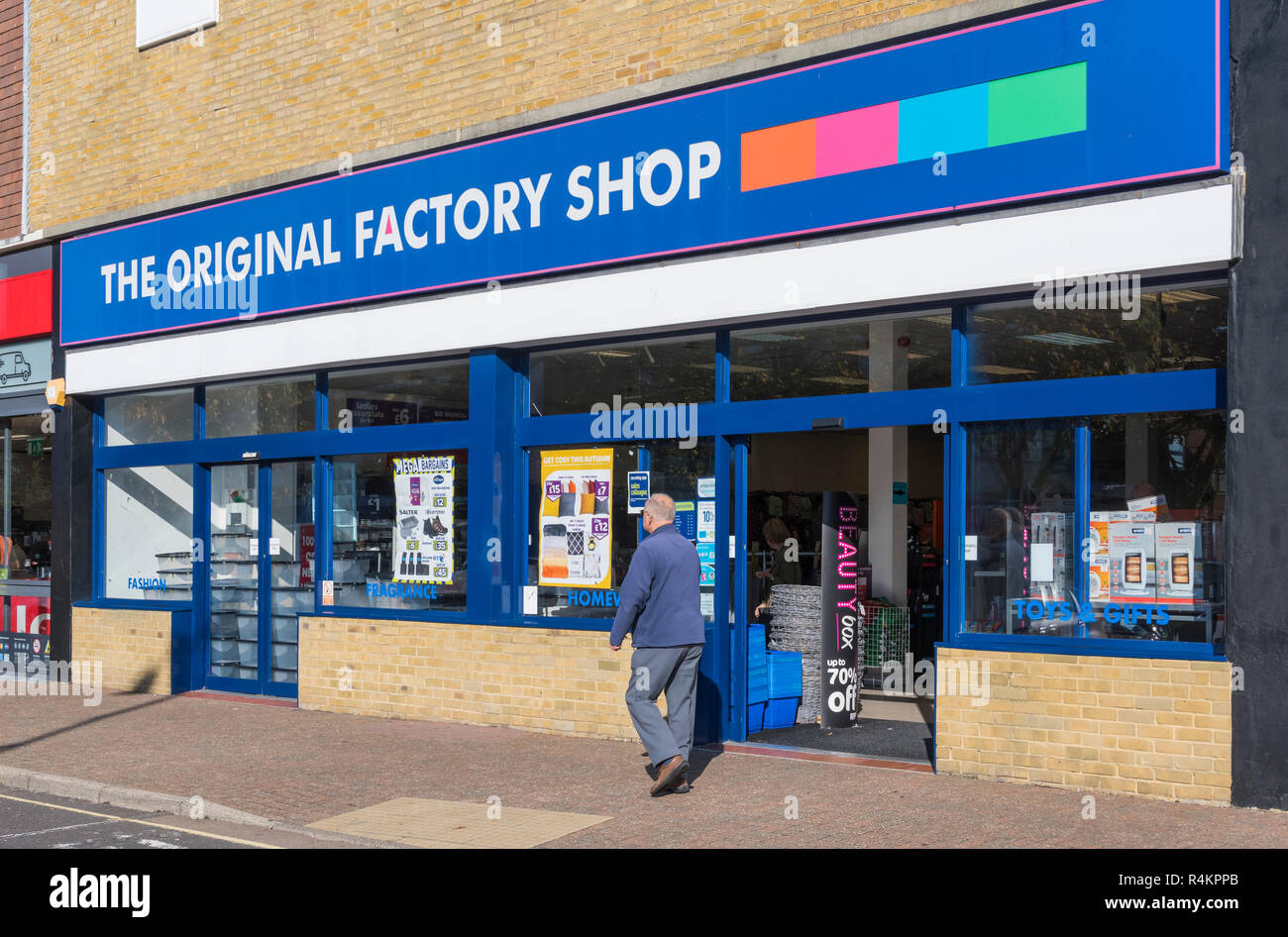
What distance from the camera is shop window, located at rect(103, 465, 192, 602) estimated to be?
49.3 feet

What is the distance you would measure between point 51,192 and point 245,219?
362 cm

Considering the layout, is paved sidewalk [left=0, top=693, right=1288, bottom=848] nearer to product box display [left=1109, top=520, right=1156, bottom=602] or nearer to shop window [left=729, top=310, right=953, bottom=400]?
product box display [left=1109, top=520, right=1156, bottom=602]

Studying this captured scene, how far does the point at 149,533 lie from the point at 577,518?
6272 mm

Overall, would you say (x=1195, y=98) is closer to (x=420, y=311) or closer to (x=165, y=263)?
(x=420, y=311)

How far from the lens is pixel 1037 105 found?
8.66 meters

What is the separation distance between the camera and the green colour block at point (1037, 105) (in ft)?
27.9

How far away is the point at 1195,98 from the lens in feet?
26.4

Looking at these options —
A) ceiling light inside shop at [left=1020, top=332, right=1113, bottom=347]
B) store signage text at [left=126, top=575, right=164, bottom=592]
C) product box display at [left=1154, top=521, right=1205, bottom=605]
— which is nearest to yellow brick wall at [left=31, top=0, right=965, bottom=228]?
ceiling light inside shop at [left=1020, top=332, right=1113, bottom=347]

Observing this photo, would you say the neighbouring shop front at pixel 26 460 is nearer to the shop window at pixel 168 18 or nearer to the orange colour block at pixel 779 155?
the shop window at pixel 168 18

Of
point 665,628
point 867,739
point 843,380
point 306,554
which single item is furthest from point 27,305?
point 867,739

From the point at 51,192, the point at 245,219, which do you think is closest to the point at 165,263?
the point at 245,219

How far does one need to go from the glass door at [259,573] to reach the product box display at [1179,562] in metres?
8.19

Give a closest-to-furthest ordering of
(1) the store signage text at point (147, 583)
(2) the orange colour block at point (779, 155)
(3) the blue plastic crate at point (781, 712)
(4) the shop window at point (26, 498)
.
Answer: (2) the orange colour block at point (779, 155)
(3) the blue plastic crate at point (781, 712)
(1) the store signage text at point (147, 583)
(4) the shop window at point (26, 498)

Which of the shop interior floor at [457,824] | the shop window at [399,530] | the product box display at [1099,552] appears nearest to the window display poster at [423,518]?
the shop window at [399,530]
